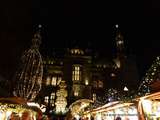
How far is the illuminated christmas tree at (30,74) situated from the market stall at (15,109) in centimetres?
1389

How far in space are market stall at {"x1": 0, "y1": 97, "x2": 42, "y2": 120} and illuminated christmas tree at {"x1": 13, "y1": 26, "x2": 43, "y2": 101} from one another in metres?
13.9

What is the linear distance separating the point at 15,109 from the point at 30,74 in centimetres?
2123

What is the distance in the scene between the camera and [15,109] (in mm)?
11930

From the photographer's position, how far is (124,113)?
1062cm

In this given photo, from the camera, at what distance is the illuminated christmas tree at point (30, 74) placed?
28891 mm

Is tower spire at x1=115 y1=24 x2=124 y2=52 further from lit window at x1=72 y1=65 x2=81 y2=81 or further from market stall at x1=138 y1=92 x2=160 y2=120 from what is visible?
market stall at x1=138 y1=92 x2=160 y2=120

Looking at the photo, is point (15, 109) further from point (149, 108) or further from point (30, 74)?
point (30, 74)

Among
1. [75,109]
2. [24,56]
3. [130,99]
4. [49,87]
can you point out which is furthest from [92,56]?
[130,99]

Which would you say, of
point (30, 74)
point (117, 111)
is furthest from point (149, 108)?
point (30, 74)

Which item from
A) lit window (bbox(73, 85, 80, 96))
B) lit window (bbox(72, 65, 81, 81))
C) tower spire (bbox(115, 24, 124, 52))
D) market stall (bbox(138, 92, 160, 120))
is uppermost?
tower spire (bbox(115, 24, 124, 52))

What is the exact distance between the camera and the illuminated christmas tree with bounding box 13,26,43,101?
28.9 metres

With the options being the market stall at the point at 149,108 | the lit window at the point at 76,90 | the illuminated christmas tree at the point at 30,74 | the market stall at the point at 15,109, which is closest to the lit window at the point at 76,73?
the lit window at the point at 76,90

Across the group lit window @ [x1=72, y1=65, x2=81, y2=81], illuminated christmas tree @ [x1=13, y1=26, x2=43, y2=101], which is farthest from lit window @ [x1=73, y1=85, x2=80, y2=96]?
illuminated christmas tree @ [x1=13, y1=26, x2=43, y2=101]

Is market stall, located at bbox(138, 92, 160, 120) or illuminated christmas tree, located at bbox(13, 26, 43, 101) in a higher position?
illuminated christmas tree, located at bbox(13, 26, 43, 101)
